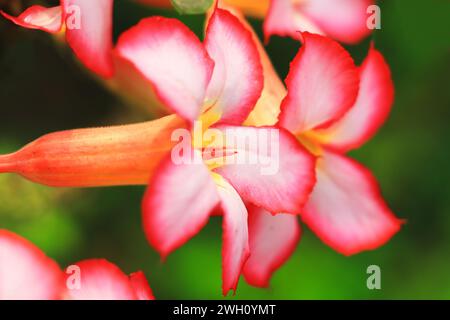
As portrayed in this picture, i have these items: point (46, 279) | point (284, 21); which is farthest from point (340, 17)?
point (46, 279)

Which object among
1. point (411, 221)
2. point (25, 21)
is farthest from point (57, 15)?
point (411, 221)

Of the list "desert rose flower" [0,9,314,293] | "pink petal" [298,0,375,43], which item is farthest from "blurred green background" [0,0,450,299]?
"desert rose flower" [0,9,314,293]

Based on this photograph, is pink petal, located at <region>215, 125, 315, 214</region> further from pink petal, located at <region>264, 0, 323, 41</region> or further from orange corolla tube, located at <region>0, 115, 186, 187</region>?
pink petal, located at <region>264, 0, 323, 41</region>

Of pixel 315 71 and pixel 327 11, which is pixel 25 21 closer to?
pixel 315 71

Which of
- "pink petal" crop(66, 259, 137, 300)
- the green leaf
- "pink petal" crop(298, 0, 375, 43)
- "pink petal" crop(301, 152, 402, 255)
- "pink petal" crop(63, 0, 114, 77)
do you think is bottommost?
"pink petal" crop(66, 259, 137, 300)

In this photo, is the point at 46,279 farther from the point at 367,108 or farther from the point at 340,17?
the point at 340,17

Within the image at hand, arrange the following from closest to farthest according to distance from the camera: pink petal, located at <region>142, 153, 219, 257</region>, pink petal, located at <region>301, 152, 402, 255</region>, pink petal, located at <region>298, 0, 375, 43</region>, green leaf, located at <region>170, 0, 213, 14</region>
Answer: pink petal, located at <region>142, 153, 219, 257</region> → green leaf, located at <region>170, 0, 213, 14</region> → pink petal, located at <region>301, 152, 402, 255</region> → pink petal, located at <region>298, 0, 375, 43</region>

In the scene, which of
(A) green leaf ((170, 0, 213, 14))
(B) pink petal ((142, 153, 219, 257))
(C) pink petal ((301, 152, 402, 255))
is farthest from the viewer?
(C) pink petal ((301, 152, 402, 255))
